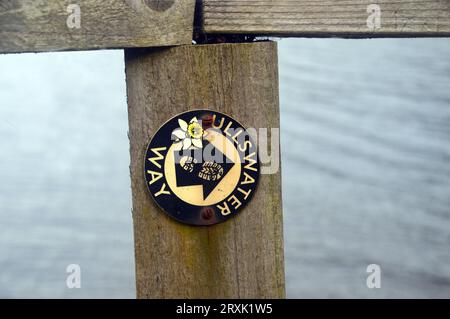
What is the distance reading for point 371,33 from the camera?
3.74ft

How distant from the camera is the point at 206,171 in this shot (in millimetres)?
1111

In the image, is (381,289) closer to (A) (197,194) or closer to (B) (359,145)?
(B) (359,145)

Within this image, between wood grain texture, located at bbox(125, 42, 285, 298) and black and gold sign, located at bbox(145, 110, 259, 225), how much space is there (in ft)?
0.04

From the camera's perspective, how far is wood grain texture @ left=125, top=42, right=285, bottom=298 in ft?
3.60

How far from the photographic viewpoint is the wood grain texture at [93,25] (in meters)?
1.05

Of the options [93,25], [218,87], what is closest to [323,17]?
[218,87]

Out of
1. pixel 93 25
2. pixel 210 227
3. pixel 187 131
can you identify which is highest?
pixel 93 25

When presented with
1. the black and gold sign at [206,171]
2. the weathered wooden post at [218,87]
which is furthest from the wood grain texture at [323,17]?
the black and gold sign at [206,171]

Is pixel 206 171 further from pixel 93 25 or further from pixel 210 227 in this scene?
pixel 93 25

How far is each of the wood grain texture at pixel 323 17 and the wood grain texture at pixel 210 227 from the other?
33mm

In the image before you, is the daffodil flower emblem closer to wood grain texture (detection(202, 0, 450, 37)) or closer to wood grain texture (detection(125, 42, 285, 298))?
wood grain texture (detection(125, 42, 285, 298))

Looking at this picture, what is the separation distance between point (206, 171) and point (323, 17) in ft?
0.83

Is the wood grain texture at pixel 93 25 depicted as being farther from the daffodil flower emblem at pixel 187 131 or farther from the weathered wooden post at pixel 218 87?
the daffodil flower emblem at pixel 187 131

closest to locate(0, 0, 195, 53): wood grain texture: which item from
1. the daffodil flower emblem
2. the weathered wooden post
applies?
the weathered wooden post
